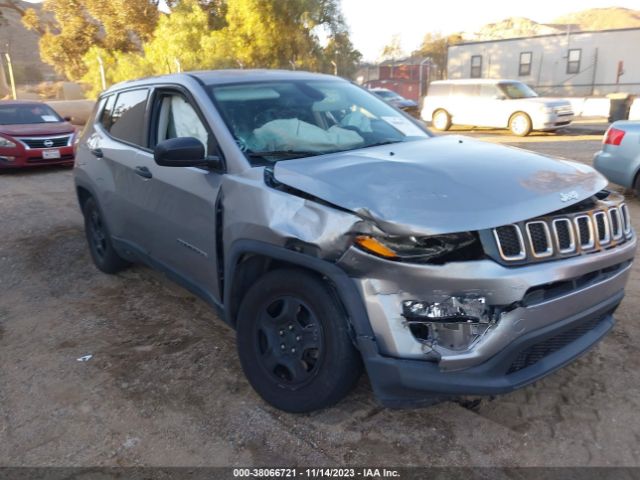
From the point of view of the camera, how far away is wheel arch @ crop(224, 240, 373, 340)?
7.79 ft

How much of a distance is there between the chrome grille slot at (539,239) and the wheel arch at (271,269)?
77 cm

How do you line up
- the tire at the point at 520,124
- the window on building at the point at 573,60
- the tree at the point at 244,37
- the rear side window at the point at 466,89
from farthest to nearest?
the window on building at the point at 573,60 < the tree at the point at 244,37 < the rear side window at the point at 466,89 < the tire at the point at 520,124

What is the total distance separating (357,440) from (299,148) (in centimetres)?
165

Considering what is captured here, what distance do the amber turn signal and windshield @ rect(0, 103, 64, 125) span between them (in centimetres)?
1116

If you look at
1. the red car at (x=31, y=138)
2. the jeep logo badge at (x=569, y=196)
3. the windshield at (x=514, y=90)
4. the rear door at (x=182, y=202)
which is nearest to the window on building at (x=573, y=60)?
the windshield at (x=514, y=90)

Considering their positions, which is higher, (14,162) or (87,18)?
(87,18)

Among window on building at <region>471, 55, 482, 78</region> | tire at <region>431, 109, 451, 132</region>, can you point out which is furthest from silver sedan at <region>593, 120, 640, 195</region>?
window on building at <region>471, 55, 482, 78</region>

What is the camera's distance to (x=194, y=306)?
172 inches

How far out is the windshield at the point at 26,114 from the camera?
11281mm

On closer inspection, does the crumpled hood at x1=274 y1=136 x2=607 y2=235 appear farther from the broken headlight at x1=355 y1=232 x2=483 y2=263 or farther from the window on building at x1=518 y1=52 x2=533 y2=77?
the window on building at x1=518 y1=52 x2=533 y2=77

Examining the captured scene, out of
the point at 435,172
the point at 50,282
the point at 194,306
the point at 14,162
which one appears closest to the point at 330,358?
the point at 435,172

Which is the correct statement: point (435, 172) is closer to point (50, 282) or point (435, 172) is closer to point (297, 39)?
point (50, 282)

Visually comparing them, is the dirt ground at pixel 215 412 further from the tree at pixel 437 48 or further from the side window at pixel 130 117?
the tree at pixel 437 48

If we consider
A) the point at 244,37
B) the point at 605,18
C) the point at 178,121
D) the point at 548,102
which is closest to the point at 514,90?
the point at 548,102
